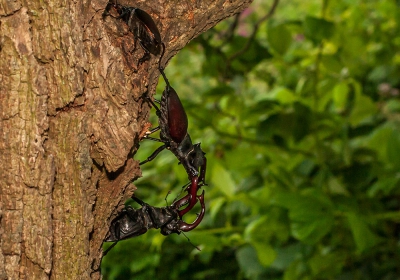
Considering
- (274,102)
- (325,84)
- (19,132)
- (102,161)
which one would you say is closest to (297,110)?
(274,102)

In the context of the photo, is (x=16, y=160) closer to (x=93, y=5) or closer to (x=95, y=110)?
(x=95, y=110)

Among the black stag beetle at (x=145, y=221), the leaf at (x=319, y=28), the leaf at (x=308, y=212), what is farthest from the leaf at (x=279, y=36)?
the black stag beetle at (x=145, y=221)

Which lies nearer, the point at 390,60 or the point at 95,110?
the point at 95,110

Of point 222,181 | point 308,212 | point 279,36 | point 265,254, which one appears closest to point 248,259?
point 265,254

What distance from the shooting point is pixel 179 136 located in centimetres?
158

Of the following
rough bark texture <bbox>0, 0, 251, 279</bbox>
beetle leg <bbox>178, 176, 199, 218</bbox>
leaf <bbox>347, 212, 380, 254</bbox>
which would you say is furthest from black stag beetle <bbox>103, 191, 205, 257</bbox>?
leaf <bbox>347, 212, 380, 254</bbox>

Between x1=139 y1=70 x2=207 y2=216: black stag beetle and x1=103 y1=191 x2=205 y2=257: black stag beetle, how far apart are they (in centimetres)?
4

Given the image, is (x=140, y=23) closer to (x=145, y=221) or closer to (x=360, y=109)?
(x=145, y=221)

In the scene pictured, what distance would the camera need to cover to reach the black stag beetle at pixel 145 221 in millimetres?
1436

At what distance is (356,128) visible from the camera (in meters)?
2.87

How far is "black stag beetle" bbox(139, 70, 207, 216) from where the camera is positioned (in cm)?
154

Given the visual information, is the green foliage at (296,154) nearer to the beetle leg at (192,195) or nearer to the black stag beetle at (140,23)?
the beetle leg at (192,195)

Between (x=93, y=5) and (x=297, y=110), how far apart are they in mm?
1642

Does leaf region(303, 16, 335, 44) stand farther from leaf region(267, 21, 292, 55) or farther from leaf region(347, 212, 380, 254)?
leaf region(347, 212, 380, 254)
